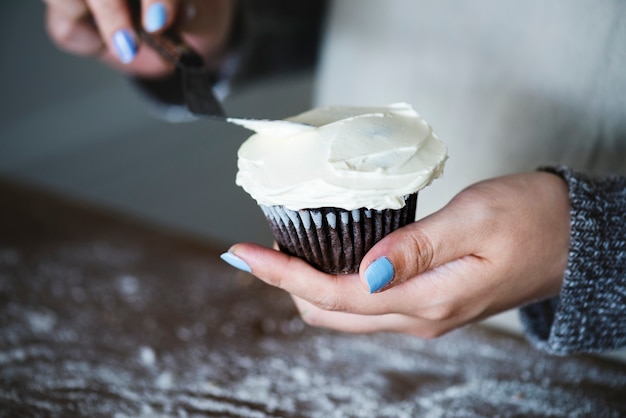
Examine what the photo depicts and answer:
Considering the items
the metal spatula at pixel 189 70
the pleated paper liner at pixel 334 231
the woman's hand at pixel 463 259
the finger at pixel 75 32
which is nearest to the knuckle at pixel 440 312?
the woman's hand at pixel 463 259

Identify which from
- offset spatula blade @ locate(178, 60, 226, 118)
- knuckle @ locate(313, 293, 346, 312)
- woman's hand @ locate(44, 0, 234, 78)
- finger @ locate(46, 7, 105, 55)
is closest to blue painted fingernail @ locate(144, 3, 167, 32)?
woman's hand @ locate(44, 0, 234, 78)

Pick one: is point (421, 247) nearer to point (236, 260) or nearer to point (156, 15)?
point (236, 260)

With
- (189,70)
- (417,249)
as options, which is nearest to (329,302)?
(417,249)

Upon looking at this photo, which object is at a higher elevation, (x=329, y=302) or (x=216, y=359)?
(x=329, y=302)

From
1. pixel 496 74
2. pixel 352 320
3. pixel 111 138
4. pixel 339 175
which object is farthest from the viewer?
pixel 111 138

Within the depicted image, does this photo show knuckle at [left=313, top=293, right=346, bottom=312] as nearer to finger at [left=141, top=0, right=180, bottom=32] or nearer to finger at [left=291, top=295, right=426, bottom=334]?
finger at [left=291, top=295, right=426, bottom=334]

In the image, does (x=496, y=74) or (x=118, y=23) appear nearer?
(x=118, y=23)

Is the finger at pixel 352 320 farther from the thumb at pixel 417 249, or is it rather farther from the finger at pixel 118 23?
the finger at pixel 118 23

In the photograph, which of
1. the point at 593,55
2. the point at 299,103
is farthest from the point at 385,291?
the point at 299,103

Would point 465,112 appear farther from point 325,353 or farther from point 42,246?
point 42,246
